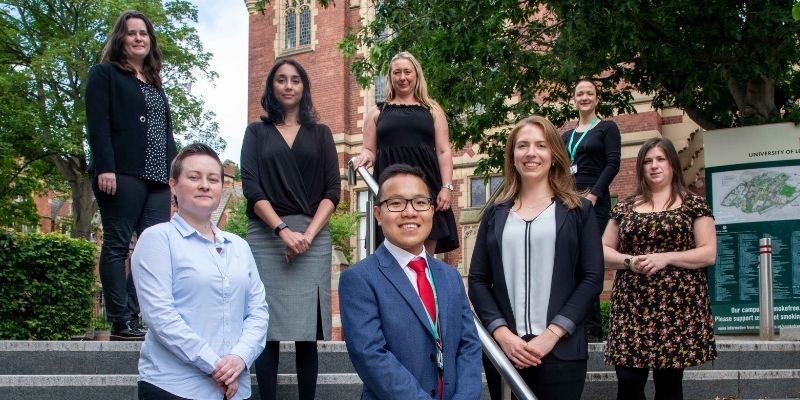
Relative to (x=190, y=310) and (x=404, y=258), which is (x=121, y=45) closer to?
(x=190, y=310)

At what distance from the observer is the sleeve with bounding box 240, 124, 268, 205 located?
14.9 feet

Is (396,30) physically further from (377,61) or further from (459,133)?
(459,133)

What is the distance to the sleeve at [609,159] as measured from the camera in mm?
5668

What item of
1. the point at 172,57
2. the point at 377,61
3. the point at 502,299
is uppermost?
the point at 172,57

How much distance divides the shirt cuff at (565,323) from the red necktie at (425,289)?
0.76 meters

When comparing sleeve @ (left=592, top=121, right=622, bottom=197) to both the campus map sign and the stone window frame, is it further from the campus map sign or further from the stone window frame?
the stone window frame

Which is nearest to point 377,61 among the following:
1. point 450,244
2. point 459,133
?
point 459,133

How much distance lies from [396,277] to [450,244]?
6.72ft

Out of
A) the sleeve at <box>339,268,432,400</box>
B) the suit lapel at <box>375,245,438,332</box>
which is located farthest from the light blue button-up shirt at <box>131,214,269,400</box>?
the suit lapel at <box>375,245,438,332</box>

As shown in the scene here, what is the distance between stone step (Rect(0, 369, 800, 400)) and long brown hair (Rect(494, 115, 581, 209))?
67.5 inches

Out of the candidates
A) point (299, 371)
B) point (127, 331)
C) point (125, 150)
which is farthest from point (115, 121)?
point (299, 371)

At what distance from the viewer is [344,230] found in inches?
898

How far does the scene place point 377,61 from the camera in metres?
12.0

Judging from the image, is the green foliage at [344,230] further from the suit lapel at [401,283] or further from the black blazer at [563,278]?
the suit lapel at [401,283]
